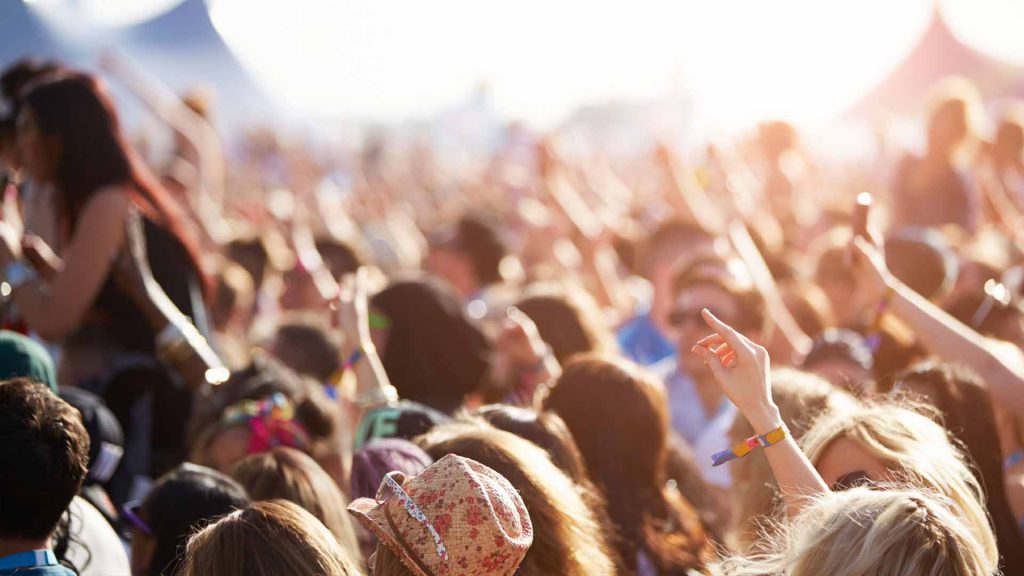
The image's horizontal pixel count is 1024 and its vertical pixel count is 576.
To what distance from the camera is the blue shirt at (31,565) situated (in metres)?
2.15

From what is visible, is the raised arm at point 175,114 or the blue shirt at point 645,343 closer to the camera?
the blue shirt at point 645,343

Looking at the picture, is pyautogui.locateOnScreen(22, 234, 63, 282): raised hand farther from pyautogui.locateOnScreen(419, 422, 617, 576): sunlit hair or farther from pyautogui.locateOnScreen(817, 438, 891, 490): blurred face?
pyautogui.locateOnScreen(817, 438, 891, 490): blurred face

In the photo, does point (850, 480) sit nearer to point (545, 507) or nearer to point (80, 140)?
point (545, 507)

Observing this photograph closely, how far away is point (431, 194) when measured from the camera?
1446cm

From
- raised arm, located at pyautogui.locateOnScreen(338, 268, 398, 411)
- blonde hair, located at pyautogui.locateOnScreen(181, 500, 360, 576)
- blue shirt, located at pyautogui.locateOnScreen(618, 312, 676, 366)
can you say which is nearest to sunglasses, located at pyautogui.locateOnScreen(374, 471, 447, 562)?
blonde hair, located at pyautogui.locateOnScreen(181, 500, 360, 576)

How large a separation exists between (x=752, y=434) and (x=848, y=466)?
534 millimetres

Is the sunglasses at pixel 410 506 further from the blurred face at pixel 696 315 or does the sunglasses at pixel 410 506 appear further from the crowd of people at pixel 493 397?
the blurred face at pixel 696 315

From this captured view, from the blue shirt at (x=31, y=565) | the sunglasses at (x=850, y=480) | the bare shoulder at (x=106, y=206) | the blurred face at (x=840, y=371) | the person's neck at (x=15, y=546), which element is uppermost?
the bare shoulder at (x=106, y=206)

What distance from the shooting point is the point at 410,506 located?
1854mm

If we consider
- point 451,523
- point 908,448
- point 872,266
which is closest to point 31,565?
point 451,523

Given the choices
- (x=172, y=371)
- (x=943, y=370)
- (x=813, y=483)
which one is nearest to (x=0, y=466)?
(x=172, y=371)

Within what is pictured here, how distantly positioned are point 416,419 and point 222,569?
122 cm

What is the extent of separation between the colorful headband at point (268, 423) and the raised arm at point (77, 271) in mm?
642

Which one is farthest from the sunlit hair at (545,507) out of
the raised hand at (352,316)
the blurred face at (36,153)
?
the blurred face at (36,153)
